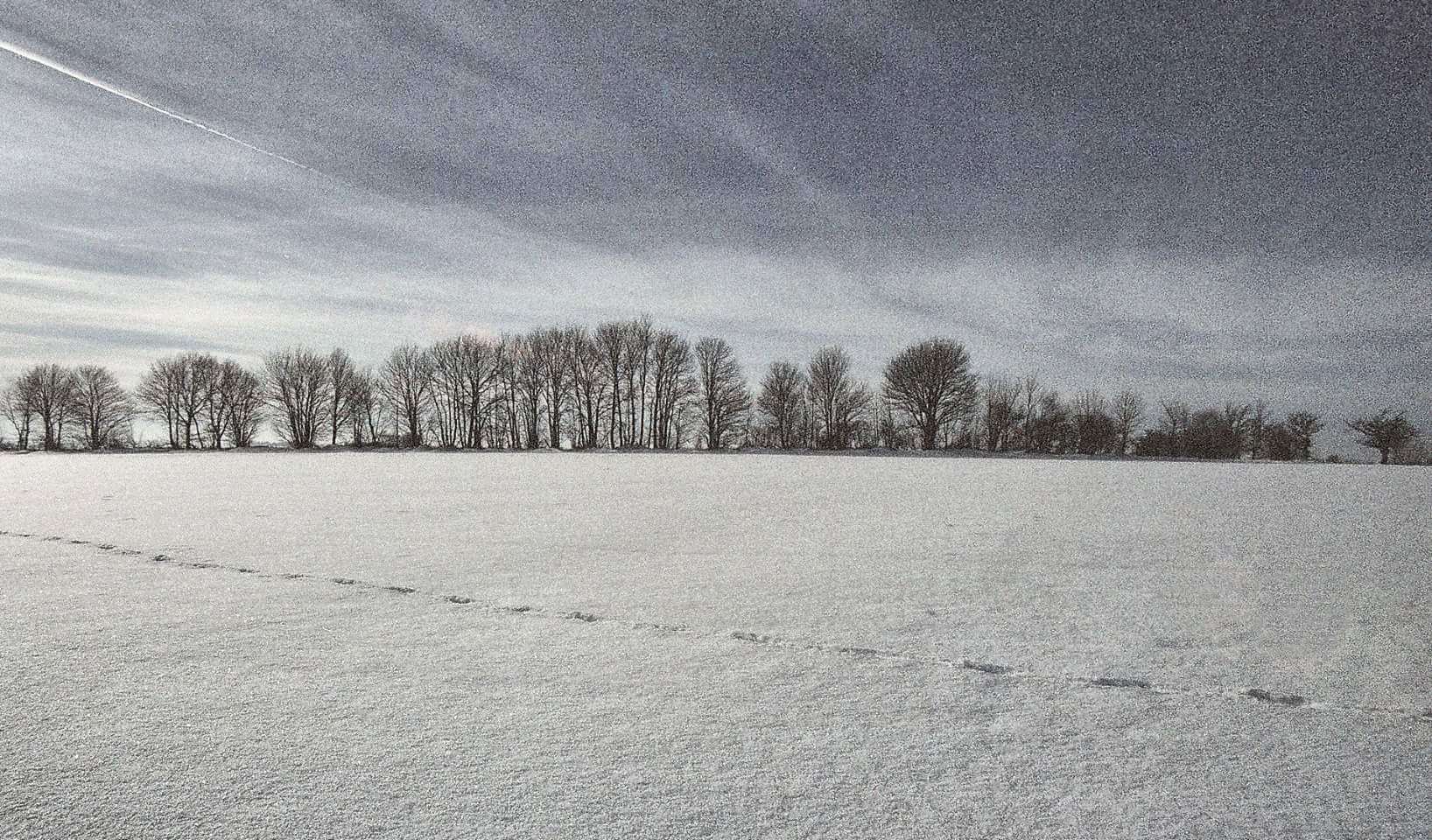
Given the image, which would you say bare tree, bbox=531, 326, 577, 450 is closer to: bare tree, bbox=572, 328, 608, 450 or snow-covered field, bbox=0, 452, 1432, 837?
bare tree, bbox=572, 328, 608, 450

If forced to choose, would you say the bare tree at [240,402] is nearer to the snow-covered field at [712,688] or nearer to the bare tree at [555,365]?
the bare tree at [555,365]

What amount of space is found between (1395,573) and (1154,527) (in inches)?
65.9

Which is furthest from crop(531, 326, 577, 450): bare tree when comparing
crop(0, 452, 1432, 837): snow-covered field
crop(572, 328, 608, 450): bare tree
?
crop(0, 452, 1432, 837): snow-covered field

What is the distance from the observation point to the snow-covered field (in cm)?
154

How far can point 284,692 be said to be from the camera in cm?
214

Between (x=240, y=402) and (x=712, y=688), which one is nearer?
(x=712, y=688)

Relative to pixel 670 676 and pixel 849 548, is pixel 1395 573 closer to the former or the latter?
pixel 849 548

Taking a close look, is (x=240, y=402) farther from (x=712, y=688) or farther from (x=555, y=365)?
(x=712, y=688)

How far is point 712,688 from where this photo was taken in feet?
7.30

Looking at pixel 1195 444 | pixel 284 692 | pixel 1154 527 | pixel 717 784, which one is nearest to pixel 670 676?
pixel 717 784

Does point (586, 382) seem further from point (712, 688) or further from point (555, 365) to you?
point (712, 688)

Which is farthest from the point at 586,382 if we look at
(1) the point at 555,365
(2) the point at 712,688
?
(2) the point at 712,688

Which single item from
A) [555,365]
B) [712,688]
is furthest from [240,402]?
[712,688]

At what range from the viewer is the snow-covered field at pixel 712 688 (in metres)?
1.54
